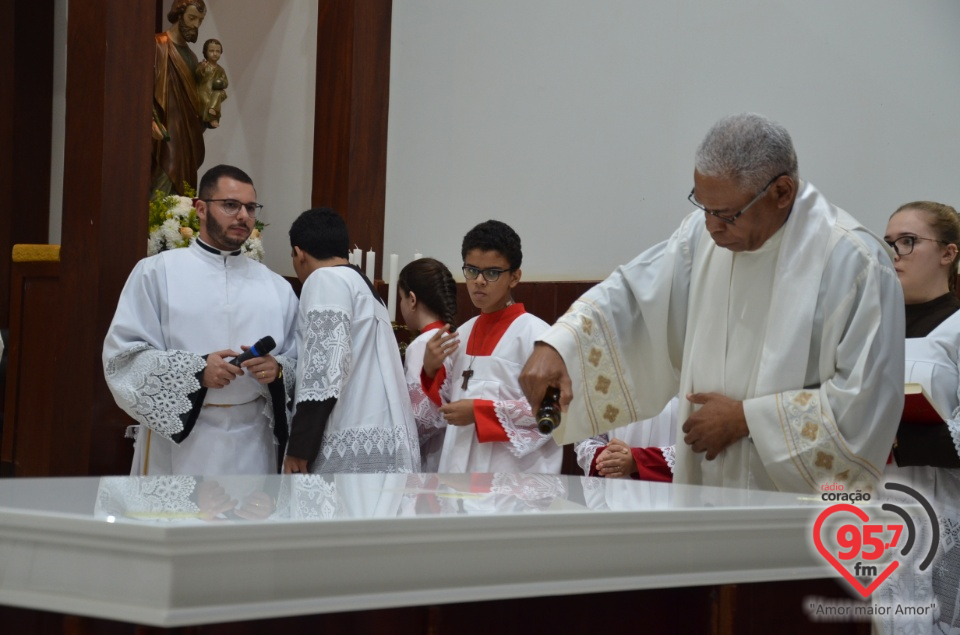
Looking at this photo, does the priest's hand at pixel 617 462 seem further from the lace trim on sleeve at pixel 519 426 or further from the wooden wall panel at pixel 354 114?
the wooden wall panel at pixel 354 114

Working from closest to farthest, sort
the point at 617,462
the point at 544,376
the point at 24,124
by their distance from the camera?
1. the point at 544,376
2. the point at 617,462
3. the point at 24,124

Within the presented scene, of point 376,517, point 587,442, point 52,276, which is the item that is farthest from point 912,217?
point 52,276

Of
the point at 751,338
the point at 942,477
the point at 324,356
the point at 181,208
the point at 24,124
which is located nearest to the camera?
the point at 751,338

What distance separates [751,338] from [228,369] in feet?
6.71

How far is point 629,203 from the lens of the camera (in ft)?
19.1

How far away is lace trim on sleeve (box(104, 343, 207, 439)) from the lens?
411cm

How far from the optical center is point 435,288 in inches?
199

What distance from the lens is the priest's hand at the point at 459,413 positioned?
4293 millimetres

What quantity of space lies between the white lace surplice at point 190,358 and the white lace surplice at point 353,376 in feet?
0.86

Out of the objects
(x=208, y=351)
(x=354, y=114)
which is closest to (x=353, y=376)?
(x=208, y=351)

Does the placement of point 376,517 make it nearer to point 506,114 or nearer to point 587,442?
point 587,442

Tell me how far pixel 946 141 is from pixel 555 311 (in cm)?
202

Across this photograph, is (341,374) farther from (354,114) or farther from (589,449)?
(354,114)

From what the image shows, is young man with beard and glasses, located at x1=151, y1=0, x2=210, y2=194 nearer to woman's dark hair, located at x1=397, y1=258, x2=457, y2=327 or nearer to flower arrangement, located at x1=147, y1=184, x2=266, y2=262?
flower arrangement, located at x1=147, y1=184, x2=266, y2=262
